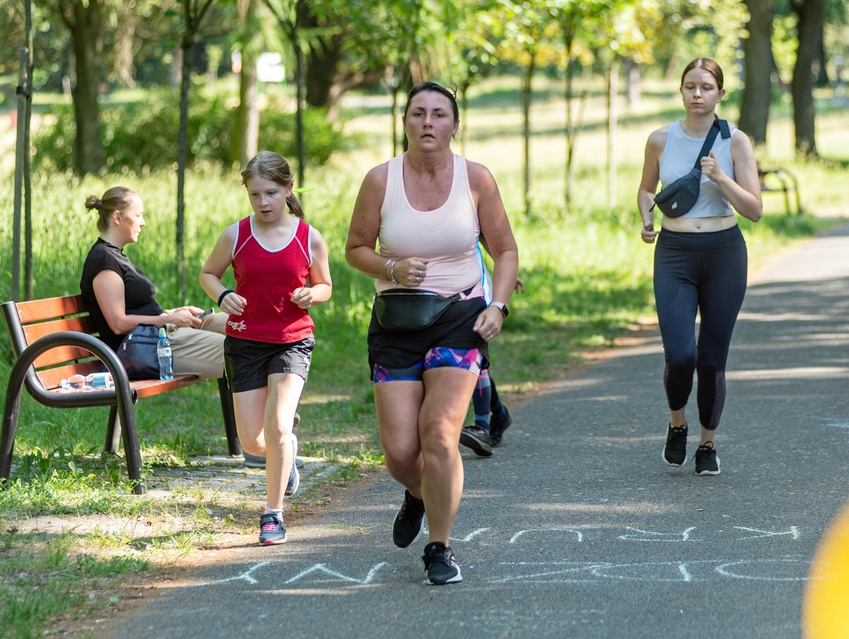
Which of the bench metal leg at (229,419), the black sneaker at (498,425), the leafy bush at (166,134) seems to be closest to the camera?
the bench metal leg at (229,419)

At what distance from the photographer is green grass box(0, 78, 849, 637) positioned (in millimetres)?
5465

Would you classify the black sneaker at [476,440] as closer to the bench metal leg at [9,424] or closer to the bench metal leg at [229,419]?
the bench metal leg at [229,419]

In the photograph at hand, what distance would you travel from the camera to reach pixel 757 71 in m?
28.9

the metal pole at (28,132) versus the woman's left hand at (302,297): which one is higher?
the metal pole at (28,132)

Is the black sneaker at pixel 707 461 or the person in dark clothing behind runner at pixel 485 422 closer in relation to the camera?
the black sneaker at pixel 707 461

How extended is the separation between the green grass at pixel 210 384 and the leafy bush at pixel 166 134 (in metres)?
3.67

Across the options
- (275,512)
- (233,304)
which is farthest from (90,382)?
(275,512)

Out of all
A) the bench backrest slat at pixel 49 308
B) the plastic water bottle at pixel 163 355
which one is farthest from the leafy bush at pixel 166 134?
the plastic water bottle at pixel 163 355

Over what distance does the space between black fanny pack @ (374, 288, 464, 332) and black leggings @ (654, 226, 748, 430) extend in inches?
76.5

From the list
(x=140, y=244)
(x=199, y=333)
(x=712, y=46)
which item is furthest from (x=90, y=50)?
(x=712, y=46)

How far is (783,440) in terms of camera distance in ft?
24.4

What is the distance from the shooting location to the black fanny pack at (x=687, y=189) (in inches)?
253

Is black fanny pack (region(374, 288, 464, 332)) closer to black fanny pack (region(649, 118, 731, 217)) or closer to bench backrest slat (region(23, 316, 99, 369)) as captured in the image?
black fanny pack (region(649, 118, 731, 217))

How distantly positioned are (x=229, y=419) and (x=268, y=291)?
177cm
